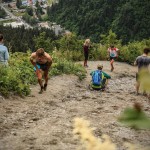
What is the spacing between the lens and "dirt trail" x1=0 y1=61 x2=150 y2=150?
17.5ft

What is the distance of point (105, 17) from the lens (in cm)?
10125

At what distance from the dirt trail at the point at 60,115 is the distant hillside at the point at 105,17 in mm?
72799

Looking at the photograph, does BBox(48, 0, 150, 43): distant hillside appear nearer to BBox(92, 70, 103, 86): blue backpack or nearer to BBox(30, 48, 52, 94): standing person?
BBox(92, 70, 103, 86): blue backpack

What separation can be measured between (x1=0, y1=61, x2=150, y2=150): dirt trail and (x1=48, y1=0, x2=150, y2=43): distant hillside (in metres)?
→ 72.8

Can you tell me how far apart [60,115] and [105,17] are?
9599 cm

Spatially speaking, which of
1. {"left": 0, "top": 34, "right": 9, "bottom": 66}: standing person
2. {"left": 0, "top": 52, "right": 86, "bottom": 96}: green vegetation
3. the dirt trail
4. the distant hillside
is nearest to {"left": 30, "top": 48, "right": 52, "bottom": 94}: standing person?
{"left": 0, "top": 52, "right": 86, "bottom": 96}: green vegetation

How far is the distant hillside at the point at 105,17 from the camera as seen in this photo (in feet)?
287

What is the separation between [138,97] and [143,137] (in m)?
4.25

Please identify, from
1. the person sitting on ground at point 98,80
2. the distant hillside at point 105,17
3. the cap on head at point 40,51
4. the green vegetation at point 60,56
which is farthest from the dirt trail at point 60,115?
the distant hillside at point 105,17

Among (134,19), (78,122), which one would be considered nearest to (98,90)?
(78,122)

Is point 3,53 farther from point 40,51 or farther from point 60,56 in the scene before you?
point 60,56

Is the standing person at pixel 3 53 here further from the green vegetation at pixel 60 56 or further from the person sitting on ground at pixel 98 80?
the person sitting on ground at pixel 98 80

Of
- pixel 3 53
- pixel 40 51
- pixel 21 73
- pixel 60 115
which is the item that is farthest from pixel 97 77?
pixel 60 115

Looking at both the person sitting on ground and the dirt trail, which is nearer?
the dirt trail
